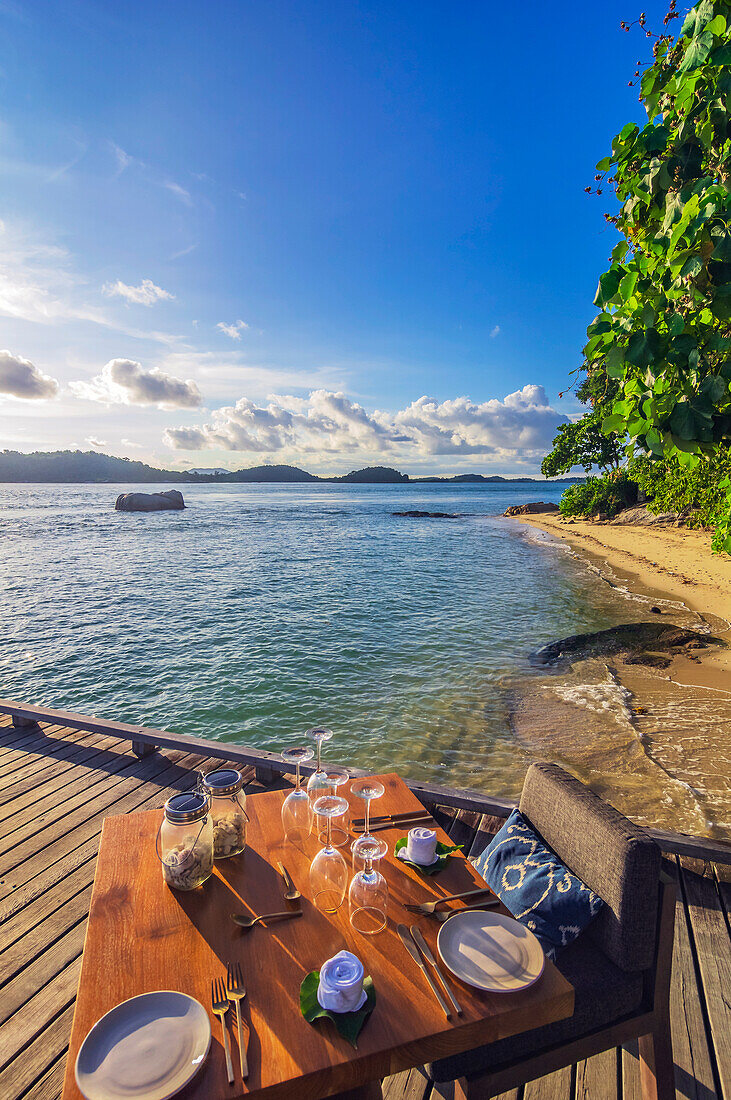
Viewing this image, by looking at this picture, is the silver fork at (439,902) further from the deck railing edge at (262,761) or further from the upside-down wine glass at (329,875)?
the deck railing edge at (262,761)

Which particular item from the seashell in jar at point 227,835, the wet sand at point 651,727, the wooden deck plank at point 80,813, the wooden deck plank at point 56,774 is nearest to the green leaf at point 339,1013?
the seashell in jar at point 227,835

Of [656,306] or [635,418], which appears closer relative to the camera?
[656,306]

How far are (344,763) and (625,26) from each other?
8.99 metres

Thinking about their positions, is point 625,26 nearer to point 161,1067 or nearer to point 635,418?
point 635,418

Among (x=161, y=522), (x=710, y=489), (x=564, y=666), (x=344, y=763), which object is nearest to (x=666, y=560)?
(x=710, y=489)

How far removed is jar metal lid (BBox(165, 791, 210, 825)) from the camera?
6.73 ft

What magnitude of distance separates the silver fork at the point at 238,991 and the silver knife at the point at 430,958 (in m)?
0.67

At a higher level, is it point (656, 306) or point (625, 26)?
point (625, 26)

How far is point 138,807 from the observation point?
4539 millimetres

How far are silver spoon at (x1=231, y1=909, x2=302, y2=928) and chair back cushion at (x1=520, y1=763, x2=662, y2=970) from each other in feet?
4.59

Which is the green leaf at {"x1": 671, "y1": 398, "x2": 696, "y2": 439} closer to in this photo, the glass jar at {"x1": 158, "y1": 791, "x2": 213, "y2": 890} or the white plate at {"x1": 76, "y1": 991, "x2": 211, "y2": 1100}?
the glass jar at {"x1": 158, "y1": 791, "x2": 213, "y2": 890}

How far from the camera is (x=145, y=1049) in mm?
1510

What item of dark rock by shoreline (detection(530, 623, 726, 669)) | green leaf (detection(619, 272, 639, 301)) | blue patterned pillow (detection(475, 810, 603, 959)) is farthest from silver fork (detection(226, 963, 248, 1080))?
dark rock by shoreline (detection(530, 623, 726, 669))

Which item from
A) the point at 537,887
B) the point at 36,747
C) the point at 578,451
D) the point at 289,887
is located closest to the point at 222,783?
the point at 289,887
